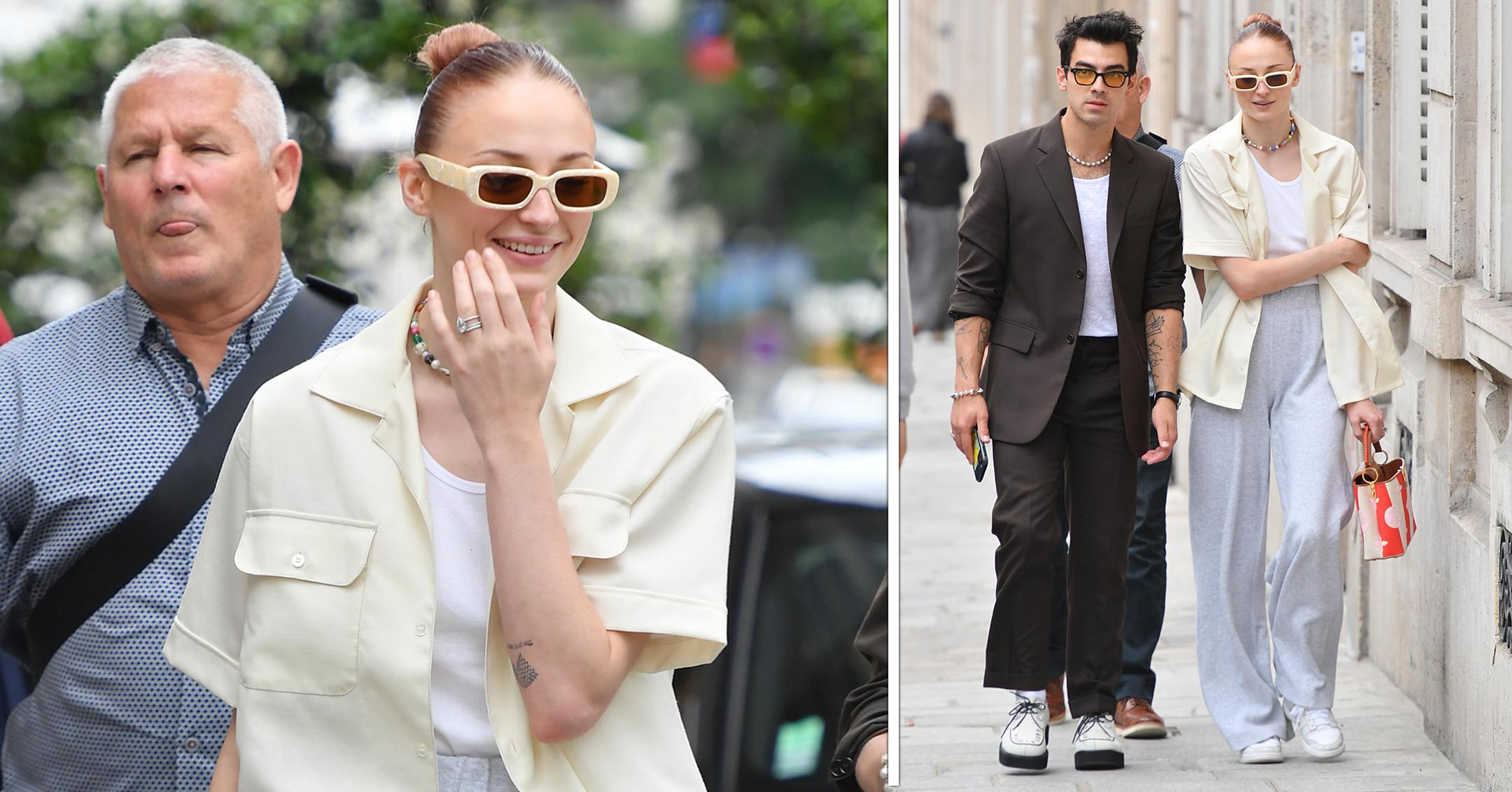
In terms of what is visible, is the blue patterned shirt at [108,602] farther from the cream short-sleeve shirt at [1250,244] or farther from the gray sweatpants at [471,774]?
the cream short-sleeve shirt at [1250,244]

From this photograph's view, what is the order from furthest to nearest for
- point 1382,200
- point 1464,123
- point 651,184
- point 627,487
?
point 651,184 → point 1464,123 → point 1382,200 → point 627,487

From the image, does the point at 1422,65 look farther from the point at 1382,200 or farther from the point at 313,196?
the point at 313,196

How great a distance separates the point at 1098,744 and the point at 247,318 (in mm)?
1870

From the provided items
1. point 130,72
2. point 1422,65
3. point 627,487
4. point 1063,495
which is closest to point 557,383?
point 627,487

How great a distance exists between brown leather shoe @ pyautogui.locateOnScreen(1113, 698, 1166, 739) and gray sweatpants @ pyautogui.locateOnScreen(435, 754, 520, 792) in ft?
6.32

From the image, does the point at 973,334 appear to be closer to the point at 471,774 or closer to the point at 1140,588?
the point at 1140,588

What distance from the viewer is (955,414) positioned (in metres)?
3.38

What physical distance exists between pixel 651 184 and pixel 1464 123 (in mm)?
4427

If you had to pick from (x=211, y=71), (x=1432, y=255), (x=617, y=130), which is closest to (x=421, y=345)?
(x=211, y=71)

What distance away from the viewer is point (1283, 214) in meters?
3.31

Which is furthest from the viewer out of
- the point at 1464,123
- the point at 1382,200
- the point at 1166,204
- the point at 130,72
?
the point at 1464,123

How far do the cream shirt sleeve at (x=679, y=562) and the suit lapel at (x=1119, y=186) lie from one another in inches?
61.0

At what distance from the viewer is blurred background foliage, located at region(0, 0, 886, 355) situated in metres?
6.86

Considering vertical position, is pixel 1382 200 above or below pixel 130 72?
below
